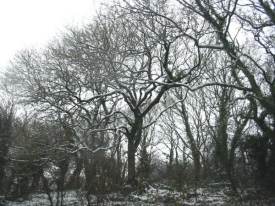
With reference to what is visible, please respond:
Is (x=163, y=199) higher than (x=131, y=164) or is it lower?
lower

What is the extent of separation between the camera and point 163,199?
561 inches

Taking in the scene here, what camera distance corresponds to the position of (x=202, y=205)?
494 inches

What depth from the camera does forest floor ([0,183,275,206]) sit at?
41.3 ft

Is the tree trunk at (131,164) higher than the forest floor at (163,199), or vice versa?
the tree trunk at (131,164)

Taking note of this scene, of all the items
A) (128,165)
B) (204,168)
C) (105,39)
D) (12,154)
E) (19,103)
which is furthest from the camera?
(204,168)

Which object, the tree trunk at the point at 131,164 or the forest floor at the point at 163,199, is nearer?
the forest floor at the point at 163,199

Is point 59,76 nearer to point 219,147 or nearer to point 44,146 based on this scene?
point 44,146

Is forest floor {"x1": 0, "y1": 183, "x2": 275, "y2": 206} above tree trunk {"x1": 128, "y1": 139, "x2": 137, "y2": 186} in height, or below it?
below

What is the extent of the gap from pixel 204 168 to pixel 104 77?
32.2 ft

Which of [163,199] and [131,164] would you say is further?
[131,164]

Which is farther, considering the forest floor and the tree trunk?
the tree trunk

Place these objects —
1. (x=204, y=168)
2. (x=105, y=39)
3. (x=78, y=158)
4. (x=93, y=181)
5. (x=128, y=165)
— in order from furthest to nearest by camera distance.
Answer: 1. (x=204, y=168)
2. (x=128, y=165)
3. (x=105, y=39)
4. (x=78, y=158)
5. (x=93, y=181)

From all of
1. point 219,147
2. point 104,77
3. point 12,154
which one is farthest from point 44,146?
point 219,147

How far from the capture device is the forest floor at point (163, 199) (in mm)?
12579
